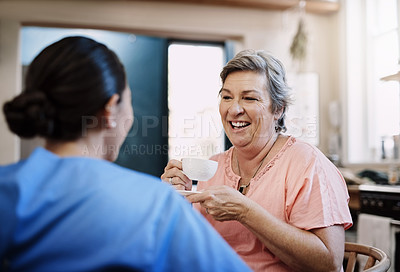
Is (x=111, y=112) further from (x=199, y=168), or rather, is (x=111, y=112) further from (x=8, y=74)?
(x=8, y=74)

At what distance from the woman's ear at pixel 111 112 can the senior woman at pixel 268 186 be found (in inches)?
15.6

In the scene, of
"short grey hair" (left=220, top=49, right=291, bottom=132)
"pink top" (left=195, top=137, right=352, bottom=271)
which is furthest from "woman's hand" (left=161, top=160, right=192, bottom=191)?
"short grey hair" (left=220, top=49, right=291, bottom=132)

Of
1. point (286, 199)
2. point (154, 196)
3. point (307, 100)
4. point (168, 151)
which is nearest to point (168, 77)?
point (168, 151)

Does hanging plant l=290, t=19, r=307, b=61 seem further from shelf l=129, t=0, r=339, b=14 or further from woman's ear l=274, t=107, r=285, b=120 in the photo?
woman's ear l=274, t=107, r=285, b=120

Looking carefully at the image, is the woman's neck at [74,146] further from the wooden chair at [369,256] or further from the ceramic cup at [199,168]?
the wooden chair at [369,256]

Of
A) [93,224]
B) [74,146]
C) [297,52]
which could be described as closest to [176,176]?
[74,146]

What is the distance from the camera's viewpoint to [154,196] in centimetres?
70

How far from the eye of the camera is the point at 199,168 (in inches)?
52.6

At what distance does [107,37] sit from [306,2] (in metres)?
2.44

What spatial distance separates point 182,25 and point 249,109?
2426mm

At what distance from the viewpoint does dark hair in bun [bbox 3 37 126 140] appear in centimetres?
79

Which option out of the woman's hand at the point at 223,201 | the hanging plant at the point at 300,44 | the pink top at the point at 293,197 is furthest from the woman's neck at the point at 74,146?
the hanging plant at the point at 300,44

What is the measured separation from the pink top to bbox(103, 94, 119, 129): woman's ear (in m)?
0.68

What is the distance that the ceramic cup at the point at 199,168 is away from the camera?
1329 mm
